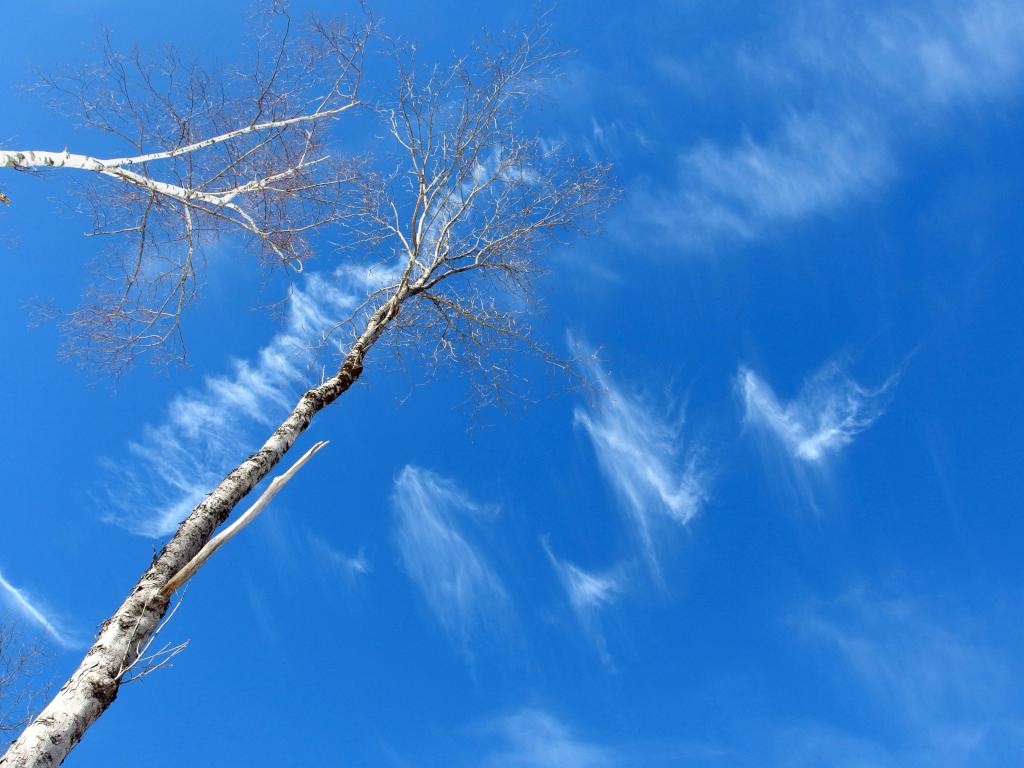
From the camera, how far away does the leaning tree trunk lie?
13.1 ft

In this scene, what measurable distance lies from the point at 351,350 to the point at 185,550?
12.9 feet

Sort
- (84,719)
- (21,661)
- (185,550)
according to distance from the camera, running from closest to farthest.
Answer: (84,719), (185,550), (21,661)

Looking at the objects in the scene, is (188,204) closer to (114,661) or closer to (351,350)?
(351,350)

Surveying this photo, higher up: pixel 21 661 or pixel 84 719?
pixel 21 661

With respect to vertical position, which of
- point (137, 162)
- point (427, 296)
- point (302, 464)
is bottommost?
point (302, 464)

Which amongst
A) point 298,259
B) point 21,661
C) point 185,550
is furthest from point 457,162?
point 21,661

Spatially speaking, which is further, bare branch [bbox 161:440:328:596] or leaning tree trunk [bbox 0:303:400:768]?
bare branch [bbox 161:440:328:596]

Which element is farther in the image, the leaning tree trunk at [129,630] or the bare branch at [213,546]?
the bare branch at [213,546]

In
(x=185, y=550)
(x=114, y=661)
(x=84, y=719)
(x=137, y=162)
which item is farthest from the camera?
(x=137, y=162)

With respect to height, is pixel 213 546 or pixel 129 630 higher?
pixel 213 546

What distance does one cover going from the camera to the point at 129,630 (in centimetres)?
485

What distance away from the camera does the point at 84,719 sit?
4258 millimetres

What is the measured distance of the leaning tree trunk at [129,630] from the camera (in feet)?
13.1

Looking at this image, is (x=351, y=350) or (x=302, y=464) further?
(x=351, y=350)
